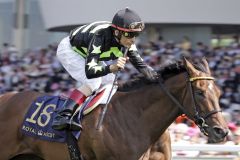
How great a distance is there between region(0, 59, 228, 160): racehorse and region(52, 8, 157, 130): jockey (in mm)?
147

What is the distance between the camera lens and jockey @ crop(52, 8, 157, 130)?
199 inches

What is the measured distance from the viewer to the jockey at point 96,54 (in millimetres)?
5062

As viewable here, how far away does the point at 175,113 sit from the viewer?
510cm

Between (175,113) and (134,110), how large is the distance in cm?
36

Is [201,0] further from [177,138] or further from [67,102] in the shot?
[67,102]

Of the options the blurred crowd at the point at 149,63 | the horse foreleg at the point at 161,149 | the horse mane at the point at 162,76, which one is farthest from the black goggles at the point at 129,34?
the blurred crowd at the point at 149,63

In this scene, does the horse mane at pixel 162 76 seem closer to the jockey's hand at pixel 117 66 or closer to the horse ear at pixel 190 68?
the horse ear at pixel 190 68

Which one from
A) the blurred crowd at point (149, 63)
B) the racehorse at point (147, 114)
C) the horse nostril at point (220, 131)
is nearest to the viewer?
the horse nostril at point (220, 131)

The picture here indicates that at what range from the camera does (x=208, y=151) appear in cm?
721

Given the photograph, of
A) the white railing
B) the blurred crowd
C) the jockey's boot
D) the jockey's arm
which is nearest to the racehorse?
the jockey's boot

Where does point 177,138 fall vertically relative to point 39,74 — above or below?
above

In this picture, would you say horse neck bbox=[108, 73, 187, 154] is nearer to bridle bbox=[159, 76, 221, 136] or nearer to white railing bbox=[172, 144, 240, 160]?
bridle bbox=[159, 76, 221, 136]

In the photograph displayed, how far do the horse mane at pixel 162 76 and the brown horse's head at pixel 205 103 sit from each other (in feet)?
0.52

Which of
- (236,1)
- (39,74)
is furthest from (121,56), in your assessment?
(236,1)
